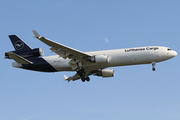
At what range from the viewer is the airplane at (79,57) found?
4031 centimetres

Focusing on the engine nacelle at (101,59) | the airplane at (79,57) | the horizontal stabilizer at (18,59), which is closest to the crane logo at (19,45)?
the airplane at (79,57)

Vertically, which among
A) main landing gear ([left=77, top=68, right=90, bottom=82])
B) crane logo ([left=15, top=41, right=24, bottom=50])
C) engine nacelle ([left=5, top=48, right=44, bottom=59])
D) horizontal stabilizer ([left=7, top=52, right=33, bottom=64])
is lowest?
main landing gear ([left=77, top=68, right=90, bottom=82])

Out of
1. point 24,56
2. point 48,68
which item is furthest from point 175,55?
point 24,56

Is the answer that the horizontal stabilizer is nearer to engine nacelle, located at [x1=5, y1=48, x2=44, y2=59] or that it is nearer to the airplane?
the airplane

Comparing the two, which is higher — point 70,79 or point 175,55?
point 175,55

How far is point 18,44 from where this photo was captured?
44.8m

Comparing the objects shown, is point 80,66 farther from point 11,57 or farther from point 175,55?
point 175,55

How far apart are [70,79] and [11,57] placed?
11170 millimetres

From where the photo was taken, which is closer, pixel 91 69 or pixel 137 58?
pixel 137 58

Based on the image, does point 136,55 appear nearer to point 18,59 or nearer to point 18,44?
point 18,59

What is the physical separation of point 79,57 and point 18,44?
1107cm

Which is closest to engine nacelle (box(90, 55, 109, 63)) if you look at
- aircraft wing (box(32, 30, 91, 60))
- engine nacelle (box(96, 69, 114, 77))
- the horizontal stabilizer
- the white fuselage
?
the white fuselage

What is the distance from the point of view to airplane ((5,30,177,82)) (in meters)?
40.3

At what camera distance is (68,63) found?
42.9 m
